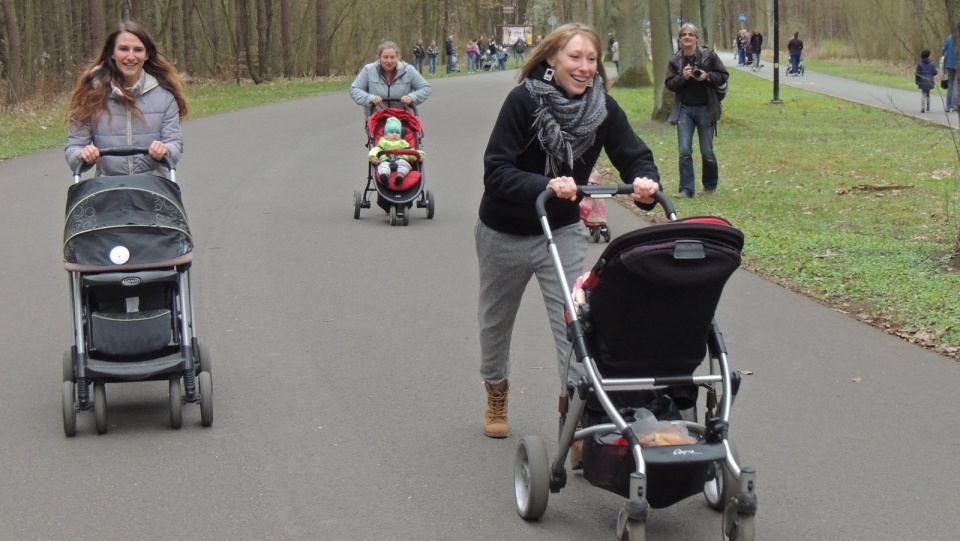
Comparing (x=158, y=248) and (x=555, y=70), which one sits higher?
(x=555, y=70)

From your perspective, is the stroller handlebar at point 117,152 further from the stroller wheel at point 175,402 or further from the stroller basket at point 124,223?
the stroller wheel at point 175,402

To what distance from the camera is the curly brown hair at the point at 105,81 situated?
6.88 metres

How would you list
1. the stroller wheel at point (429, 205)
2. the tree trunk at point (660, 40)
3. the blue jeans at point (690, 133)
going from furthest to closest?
the tree trunk at point (660, 40), the blue jeans at point (690, 133), the stroller wheel at point (429, 205)

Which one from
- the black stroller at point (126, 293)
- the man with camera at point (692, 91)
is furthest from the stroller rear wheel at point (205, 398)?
the man with camera at point (692, 91)

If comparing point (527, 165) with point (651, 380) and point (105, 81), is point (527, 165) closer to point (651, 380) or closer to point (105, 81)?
point (651, 380)

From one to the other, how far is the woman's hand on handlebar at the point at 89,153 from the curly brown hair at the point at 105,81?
0.29 meters

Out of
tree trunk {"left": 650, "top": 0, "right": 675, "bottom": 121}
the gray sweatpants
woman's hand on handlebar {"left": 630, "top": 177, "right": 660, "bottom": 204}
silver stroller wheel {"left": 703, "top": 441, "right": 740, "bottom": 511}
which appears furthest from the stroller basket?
tree trunk {"left": 650, "top": 0, "right": 675, "bottom": 121}

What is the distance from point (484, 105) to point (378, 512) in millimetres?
29947

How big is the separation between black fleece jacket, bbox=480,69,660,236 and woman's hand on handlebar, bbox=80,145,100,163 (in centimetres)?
223

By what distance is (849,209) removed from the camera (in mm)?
14312

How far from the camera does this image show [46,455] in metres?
5.99

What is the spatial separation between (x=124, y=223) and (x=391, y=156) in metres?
7.25

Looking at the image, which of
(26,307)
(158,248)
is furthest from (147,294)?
(26,307)

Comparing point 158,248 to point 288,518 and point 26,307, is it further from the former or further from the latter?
point 26,307
